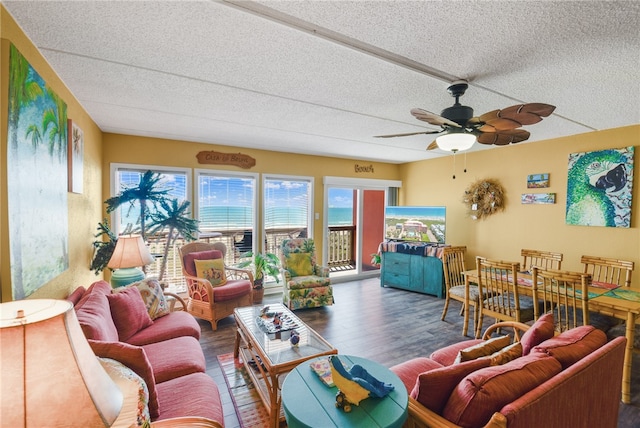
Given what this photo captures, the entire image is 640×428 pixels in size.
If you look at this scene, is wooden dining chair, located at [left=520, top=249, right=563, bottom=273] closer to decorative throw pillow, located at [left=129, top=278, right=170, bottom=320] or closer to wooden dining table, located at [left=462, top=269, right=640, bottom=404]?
wooden dining table, located at [left=462, top=269, right=640, bottom=404]

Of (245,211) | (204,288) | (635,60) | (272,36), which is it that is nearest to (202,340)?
(204,288)

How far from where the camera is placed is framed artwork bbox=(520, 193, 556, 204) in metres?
3.96

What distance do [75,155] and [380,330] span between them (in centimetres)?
359

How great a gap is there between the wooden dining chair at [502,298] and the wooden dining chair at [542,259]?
668 mm

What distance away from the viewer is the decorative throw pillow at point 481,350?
5.11 feet

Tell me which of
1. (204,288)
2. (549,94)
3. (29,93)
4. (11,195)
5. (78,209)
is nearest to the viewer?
(11,195)

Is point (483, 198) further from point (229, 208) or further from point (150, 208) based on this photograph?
point (150, 208)

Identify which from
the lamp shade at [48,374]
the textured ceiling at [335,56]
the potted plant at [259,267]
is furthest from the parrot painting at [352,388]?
the potted plant at [259,267]

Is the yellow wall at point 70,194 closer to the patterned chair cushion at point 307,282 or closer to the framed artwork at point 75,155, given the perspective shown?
the framed artwork at point 75,155

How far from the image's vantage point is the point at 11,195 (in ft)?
4.66

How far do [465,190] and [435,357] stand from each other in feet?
12.4

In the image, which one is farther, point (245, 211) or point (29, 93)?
point (245, 211)

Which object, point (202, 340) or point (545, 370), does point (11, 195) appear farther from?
point (545, 370)

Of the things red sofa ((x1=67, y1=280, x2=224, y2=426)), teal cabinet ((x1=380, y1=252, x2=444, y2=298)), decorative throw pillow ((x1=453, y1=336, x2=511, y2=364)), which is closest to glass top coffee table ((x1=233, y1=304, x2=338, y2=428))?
red sofa ((x1=67, y1=280, x2=224, y2=426))
